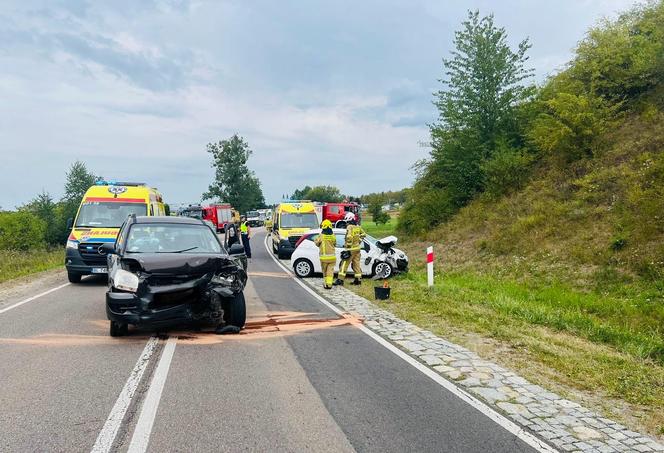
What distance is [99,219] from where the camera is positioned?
1353 centimetres

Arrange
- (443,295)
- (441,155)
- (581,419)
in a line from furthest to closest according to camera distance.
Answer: (441,155) → (443,295) → (581,419)

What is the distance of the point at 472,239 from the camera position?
20219 mm

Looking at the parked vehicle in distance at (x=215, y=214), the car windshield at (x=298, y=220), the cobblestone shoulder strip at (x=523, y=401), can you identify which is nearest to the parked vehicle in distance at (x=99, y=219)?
the car windshield at (x=298, y=220)

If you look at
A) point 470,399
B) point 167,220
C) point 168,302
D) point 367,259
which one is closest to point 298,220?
point 367,259

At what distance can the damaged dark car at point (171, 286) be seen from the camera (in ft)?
21.7

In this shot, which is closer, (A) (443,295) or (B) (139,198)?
(A) (443,295)

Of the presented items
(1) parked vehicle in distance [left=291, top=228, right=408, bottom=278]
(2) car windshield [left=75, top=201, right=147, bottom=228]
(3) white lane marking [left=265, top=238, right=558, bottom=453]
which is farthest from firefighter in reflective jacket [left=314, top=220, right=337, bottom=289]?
(2) car windshield [left=75, top=201, right=147, bottom=228]

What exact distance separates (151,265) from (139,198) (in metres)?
8.40

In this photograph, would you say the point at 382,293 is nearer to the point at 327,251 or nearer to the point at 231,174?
the point at 327,251

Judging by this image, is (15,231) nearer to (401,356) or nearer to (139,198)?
(139,198)

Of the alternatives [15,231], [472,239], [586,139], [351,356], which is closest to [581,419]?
[351,356]

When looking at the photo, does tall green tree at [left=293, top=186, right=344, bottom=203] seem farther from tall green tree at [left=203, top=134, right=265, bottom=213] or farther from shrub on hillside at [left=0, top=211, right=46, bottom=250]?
shrub on hillside at [left=0, top=211, right=46, bottom=250]

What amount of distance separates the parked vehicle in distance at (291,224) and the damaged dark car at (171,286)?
13661mm

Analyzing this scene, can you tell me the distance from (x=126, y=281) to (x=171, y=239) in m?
1.52
